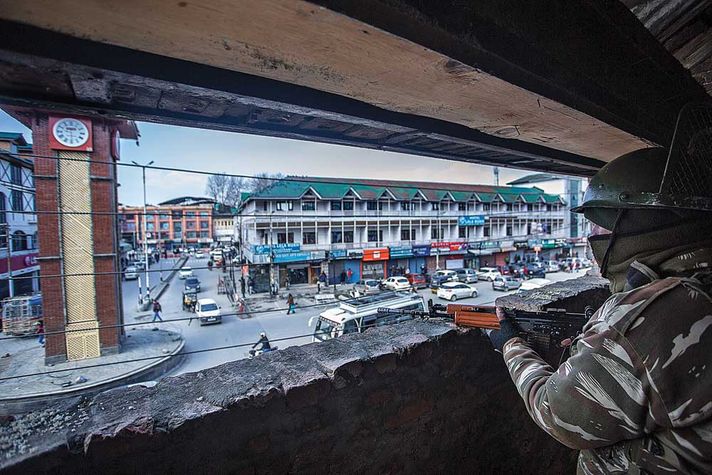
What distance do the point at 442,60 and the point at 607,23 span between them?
2.71ft

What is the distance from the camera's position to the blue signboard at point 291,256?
1609 centimetres

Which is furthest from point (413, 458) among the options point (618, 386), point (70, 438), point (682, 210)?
point (682, 210)

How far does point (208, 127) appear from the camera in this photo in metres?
1.24

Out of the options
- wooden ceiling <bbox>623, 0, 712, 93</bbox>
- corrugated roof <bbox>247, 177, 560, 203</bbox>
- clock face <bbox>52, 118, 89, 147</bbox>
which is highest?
corrugated roof <bbox>247, 177, 560, 203</bbox>

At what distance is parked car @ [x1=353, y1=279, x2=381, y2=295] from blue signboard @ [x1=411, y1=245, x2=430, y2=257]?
3315mm

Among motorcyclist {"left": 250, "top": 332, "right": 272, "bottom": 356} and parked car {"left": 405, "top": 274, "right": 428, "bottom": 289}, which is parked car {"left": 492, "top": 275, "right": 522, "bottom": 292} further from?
motorcyclist {"left": 250, "top": 332, "right": 272, "bottom": 356}

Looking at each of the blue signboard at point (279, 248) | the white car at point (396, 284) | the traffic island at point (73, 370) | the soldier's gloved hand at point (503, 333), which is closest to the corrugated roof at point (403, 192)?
the blue signboard at point (279, 248)

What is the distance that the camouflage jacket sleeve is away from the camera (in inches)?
32.2

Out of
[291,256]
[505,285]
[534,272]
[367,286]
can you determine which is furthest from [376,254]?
[534,272]

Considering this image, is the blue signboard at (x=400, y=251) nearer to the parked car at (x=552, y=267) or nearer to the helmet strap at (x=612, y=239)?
the parked car at (x=552, y=267)

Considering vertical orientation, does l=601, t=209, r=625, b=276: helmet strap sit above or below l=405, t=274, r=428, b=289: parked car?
above

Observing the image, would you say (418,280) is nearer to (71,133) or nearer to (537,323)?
(71,133)

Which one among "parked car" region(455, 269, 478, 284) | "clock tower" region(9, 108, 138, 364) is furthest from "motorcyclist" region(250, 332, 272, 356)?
"parked car" region(455, 269, 478, 284)

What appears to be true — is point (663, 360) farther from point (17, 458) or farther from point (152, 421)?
point (17, 458)
